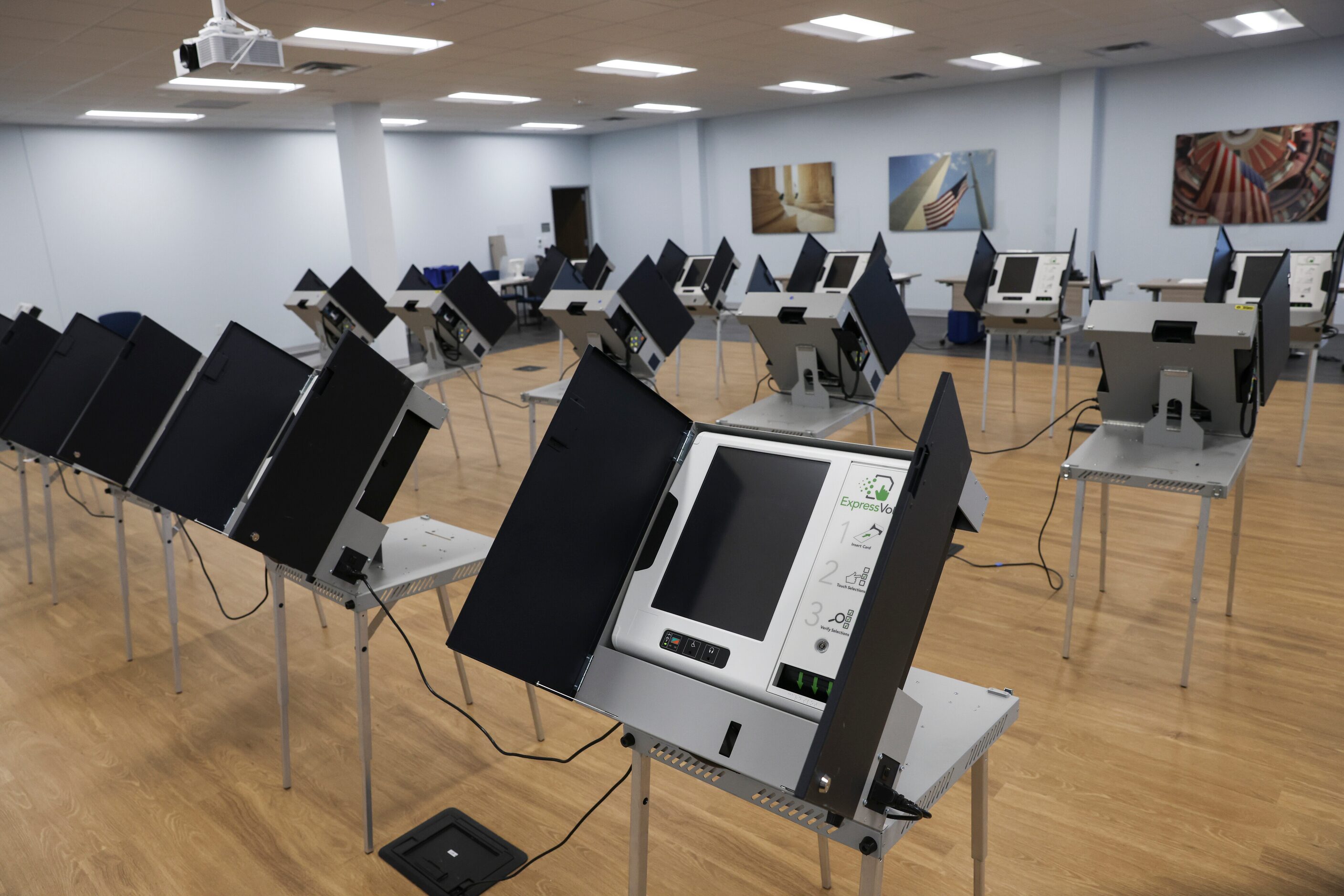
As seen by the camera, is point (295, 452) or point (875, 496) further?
point (295, 452)

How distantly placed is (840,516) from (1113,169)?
10.0m

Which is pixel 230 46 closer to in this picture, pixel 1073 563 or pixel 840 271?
pixel 1073 563

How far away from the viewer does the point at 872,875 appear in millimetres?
1155

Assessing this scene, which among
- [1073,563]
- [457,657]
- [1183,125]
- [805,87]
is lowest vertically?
[457,657]

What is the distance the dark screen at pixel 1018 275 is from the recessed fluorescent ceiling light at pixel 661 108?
610 centimetres

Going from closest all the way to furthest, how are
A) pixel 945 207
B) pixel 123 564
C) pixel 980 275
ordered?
pixel 123 564 < pixel 980 275 < pixel 945 207

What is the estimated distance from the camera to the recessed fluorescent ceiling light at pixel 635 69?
771 centimetres

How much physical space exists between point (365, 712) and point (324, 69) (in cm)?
620

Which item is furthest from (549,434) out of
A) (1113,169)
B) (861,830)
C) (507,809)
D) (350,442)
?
(1113,169)

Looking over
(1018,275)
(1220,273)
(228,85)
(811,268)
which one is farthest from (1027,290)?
(228,85)

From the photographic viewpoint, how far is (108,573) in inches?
166

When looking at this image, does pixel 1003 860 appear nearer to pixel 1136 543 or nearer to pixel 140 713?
pixel 1136 543

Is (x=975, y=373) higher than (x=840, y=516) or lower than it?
lower

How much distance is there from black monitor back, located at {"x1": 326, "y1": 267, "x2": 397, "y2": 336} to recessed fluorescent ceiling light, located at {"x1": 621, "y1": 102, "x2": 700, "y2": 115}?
5.95 meters
